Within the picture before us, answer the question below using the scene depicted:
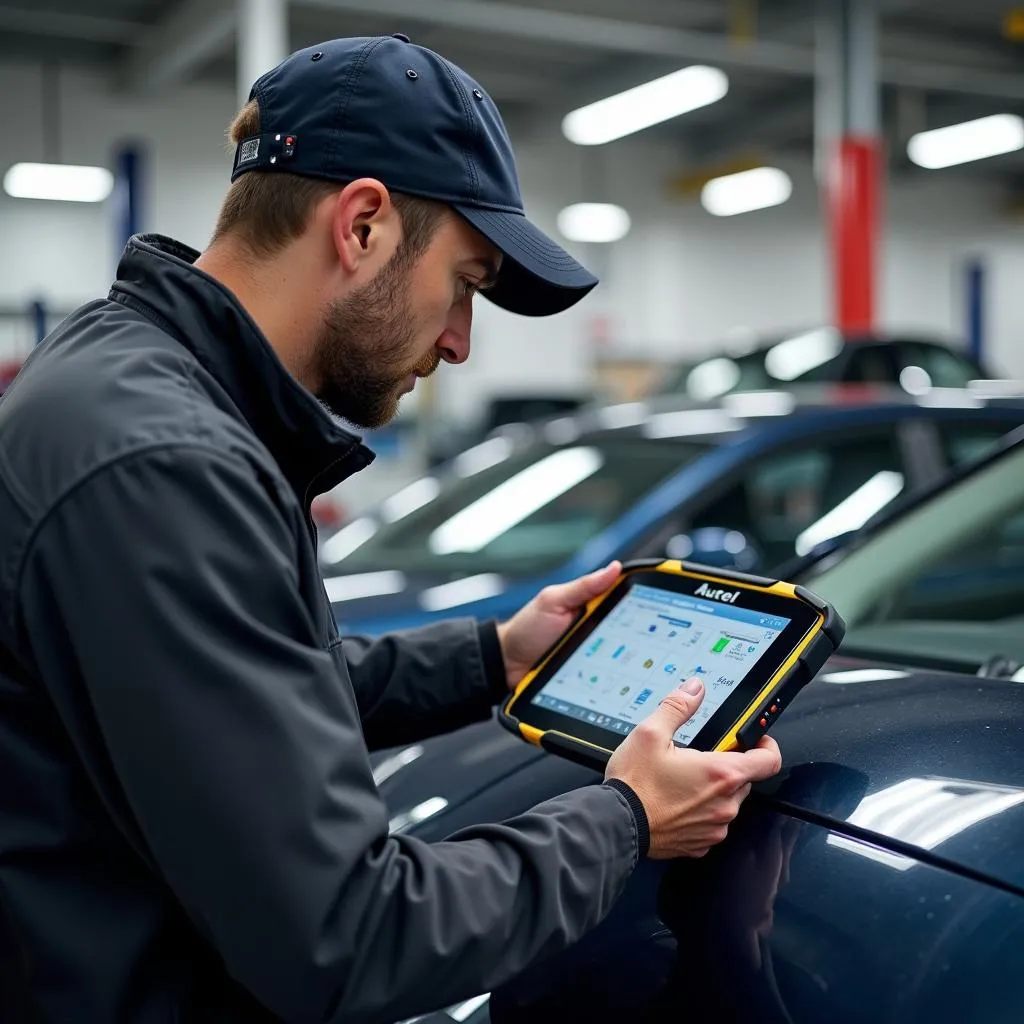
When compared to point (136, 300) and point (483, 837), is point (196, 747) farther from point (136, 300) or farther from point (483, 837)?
point (136, 300)

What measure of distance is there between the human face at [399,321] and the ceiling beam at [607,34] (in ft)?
29.8

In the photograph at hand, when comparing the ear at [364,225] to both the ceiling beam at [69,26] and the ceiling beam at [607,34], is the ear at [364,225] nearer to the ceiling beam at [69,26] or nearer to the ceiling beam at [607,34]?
the ceiling beam at [607,34]

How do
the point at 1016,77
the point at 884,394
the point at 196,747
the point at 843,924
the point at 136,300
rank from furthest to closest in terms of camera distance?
the point at 1016,77, the point at 884,394, the point at 136,300, the point at 843,924, the point at 196,747

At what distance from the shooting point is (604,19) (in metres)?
11.7

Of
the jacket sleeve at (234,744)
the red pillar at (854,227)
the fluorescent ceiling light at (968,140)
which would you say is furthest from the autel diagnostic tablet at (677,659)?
the fluorescent ceiling light at (968,140)

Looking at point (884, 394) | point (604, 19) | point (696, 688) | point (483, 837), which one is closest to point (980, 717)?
point (696, 688)

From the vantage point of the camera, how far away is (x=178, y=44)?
11180 millimetres

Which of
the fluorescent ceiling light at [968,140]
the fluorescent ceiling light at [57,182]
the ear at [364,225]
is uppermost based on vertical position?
the fluorescent ceiling light at [968,140]

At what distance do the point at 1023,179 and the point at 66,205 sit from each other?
1423 centimetres

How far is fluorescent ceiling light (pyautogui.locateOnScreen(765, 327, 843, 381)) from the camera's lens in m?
6.61

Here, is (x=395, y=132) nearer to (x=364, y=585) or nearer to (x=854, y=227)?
(x=364, y=585)

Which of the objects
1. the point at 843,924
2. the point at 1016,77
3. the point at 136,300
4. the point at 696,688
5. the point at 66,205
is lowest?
the point at 843,924

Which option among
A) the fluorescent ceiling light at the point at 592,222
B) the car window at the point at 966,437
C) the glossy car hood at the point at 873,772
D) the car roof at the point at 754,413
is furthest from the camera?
the fluorescent ceiling light at the point at 592,222

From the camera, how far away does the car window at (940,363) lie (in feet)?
Result: 22.8
